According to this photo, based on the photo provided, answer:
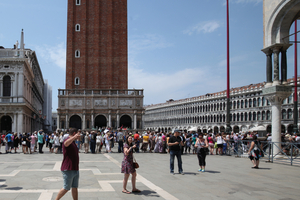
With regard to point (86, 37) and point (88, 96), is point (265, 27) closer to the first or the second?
point (88, 96)

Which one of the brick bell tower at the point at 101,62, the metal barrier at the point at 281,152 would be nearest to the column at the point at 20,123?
the brick bell tower at the point at 101,62

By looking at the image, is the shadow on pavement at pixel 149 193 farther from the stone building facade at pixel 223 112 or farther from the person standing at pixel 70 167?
the stone building facade at pixel 223 112

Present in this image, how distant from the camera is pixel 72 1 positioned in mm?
51031

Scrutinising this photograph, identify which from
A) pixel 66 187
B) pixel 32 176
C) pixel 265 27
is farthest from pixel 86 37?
pixel 66 187

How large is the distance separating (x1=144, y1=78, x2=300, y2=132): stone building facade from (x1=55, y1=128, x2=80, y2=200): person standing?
139 feet

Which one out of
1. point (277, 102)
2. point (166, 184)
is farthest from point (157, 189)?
point (277, 102)

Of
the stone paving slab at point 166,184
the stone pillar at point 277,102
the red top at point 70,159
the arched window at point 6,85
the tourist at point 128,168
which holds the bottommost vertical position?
the stone paving slab at point 166,184

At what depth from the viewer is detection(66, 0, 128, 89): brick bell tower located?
50.6 m

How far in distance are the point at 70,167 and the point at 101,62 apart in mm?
47181

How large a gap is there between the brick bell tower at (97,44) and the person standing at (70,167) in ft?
148

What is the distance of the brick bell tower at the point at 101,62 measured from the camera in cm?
4647

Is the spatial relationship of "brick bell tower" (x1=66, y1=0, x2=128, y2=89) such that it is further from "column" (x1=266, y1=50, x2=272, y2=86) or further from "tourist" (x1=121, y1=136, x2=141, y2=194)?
"tourist" (x1=121, y1=136, x2=141, y2=194)

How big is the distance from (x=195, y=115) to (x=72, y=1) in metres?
46.5

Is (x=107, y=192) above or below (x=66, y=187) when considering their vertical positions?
below
